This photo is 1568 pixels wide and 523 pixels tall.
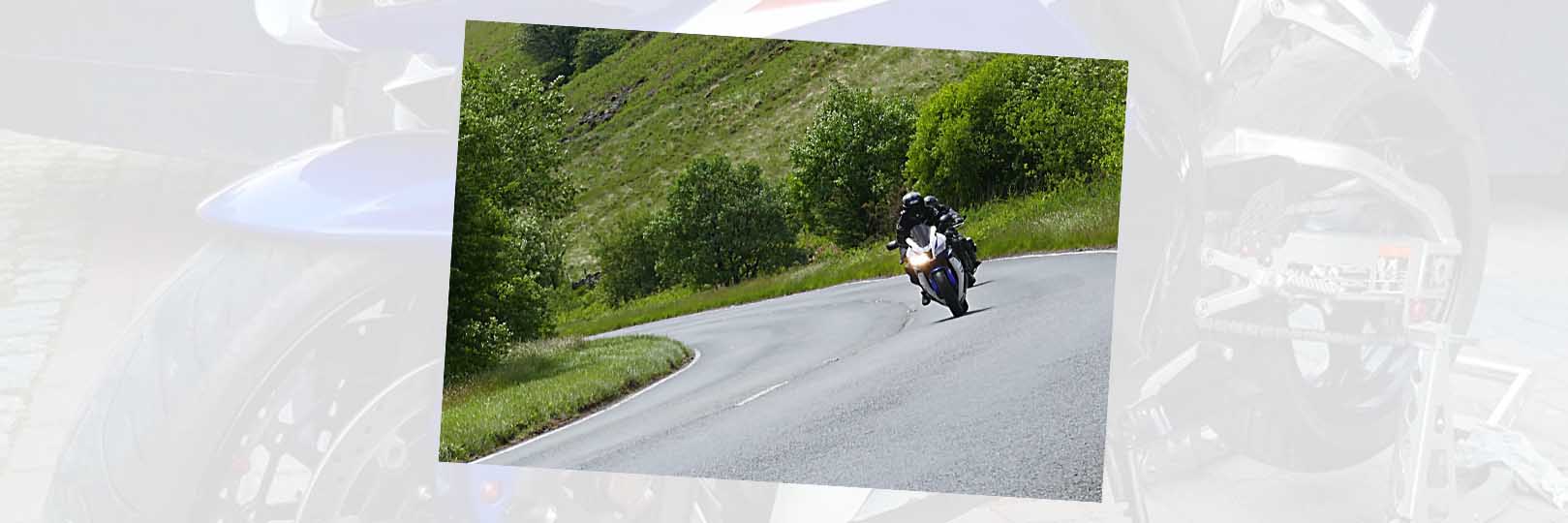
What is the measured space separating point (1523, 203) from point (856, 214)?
304cm

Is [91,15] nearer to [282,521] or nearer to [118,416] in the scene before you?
[118,416]

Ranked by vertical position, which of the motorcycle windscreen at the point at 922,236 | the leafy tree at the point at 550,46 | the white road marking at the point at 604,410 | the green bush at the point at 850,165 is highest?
the leafy tree at the point at 550,46

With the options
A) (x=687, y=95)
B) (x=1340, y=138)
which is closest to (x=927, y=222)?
(x=687, y=95)

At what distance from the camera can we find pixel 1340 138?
483cm

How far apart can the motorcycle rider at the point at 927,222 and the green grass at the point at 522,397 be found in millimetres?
1272

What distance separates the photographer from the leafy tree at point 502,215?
4746mm

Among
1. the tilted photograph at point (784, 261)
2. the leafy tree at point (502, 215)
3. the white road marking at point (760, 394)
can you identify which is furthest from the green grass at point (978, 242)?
the white road marking at point (760, 394)

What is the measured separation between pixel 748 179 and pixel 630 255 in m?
0.60

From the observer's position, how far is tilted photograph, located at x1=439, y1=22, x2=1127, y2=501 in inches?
182

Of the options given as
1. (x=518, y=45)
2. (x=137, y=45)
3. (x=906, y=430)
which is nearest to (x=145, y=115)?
(x=137, y=45)

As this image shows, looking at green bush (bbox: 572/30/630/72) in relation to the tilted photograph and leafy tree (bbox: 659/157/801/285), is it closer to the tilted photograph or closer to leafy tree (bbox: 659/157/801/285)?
the tilted photograph

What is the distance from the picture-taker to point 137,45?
18.5ft

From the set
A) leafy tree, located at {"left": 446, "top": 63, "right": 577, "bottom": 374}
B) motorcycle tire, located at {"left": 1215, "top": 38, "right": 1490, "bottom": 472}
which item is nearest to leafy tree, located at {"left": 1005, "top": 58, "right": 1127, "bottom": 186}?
motorcycle tire, located at {"left": 1215, "top": 38, "right": 1490, "bottom": 472}

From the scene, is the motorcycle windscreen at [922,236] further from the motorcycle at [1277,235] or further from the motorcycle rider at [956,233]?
the motorcycle at [1277,235]
